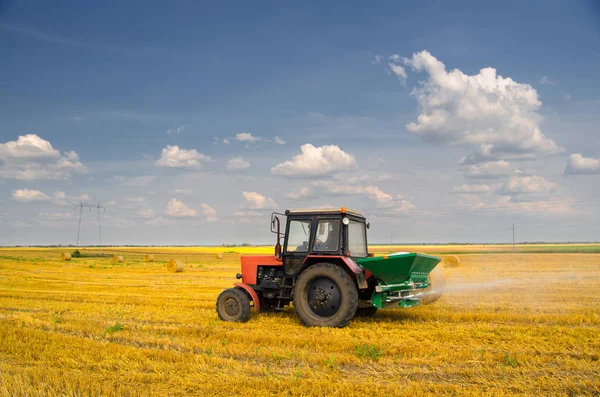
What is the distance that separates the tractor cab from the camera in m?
9.79

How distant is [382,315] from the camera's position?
11.2 meters

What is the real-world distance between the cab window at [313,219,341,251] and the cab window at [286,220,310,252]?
0.83 feet

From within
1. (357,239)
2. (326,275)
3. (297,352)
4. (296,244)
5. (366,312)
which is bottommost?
(297,352)

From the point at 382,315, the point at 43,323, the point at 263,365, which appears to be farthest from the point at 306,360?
the point at 43,323

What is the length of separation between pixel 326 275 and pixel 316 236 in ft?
3.02

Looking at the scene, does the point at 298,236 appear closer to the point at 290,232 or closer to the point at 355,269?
the point at 290,232

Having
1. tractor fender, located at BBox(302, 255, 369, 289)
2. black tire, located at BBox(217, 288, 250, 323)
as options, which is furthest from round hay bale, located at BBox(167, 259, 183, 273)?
tractor fender, located at BBox(302, 255, 369, 289)

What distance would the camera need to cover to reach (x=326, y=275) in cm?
937

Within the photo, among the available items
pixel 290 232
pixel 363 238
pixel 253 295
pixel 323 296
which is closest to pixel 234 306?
pixel 253 295

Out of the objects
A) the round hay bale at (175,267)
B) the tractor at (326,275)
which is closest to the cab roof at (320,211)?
the tractor at (326,275)

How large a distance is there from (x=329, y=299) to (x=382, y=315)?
2309 mm

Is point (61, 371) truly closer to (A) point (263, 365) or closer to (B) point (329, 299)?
(A) point (263, 365)

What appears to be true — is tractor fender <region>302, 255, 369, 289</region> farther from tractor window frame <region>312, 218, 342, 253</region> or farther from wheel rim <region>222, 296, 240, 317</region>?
wheel rim <region>222, 296, 240, 317</region>

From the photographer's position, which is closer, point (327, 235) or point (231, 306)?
point (327, 235)
